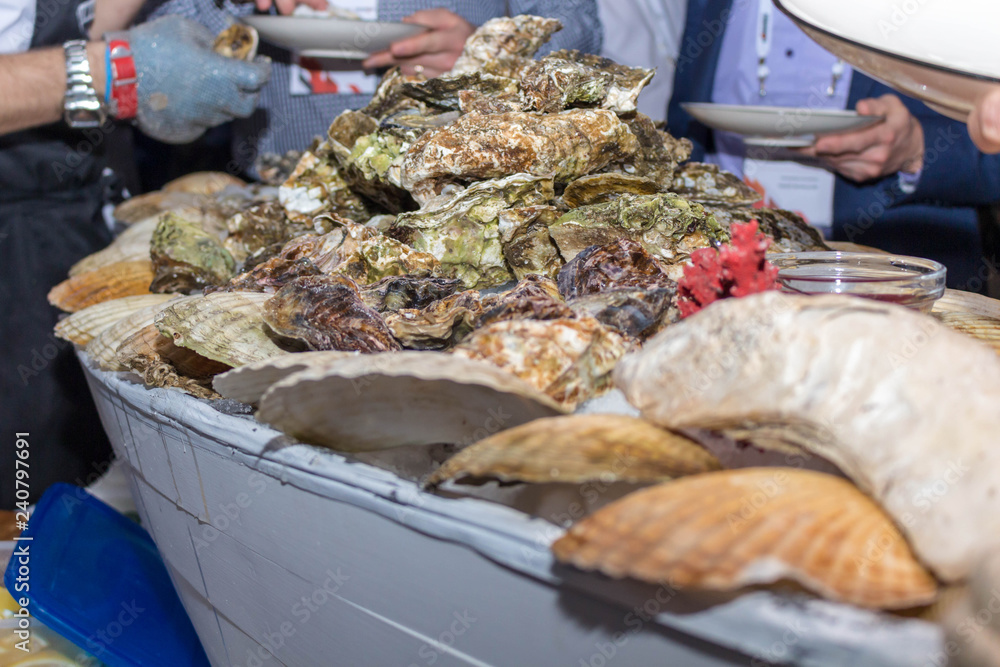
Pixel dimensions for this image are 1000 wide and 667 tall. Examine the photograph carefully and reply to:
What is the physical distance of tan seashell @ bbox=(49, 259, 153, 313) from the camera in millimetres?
1064

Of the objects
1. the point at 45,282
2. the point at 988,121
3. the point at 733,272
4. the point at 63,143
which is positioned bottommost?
the point at 45,282

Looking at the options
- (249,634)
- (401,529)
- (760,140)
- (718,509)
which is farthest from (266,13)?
(718,509)

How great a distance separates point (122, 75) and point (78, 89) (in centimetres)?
9

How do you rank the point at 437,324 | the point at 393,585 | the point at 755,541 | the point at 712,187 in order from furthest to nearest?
the point at 712,187
the point at 437,324
the point at 393,585
the point at 755,541

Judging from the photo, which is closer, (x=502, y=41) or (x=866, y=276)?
(x=866, y=276)

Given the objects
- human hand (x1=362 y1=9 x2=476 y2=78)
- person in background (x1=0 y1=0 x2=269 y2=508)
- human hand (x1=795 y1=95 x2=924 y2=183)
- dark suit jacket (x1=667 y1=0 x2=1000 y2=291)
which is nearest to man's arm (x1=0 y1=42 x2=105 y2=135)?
person in background (x1=0 y1=0 x2=269 y2=508)

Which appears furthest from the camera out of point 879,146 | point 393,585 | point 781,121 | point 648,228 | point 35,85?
point 879,146

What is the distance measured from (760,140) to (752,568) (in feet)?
4.36

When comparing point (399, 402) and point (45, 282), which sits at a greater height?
point (399, 402)

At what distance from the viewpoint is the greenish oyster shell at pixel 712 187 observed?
0.95 m

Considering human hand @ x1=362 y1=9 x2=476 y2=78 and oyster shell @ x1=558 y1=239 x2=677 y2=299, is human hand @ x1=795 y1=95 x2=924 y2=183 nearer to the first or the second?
human hand @ x1=362 y1=9 x2=476 y2=78

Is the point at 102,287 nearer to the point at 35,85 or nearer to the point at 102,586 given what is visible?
the point at 102,586

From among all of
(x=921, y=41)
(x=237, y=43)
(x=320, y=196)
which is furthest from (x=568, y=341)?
(x=237, y=43)

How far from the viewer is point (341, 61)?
5.74ft
